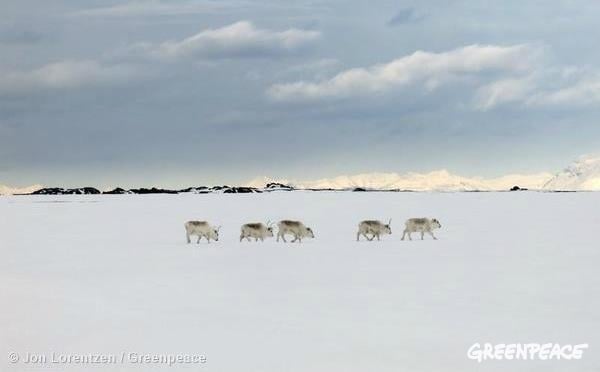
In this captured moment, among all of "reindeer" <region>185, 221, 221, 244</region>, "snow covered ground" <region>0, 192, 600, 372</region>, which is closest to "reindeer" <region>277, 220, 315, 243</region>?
"snow covered ground" <region>0, 192, 600, 372</region>

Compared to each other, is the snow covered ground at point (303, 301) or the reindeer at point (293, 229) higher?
the reindeer at point (293, 229)

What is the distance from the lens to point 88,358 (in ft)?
29.6

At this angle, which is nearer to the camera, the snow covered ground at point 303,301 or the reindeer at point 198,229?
the snow covered ground at point 303,301

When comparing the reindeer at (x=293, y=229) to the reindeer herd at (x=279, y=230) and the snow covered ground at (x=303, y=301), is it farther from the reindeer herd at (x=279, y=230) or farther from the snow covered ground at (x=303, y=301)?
the snow covered ground at (x=303, y=301)

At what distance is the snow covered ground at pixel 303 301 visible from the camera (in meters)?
9.17

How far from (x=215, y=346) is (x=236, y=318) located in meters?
1.61

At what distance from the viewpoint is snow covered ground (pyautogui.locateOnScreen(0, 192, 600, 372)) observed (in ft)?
30.1

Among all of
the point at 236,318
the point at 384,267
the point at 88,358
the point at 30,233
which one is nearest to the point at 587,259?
the point at 384,267

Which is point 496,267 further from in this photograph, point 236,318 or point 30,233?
point 30,233

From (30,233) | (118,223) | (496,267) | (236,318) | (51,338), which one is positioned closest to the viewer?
(51,338)

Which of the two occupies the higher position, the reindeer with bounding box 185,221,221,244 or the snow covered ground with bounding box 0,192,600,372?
the reindeer with bounding box 185,221,221,244

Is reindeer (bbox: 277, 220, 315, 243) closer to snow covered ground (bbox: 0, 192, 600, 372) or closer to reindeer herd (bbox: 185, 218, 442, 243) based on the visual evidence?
reindeer herd (bbox: 185, 218, 442, 243)

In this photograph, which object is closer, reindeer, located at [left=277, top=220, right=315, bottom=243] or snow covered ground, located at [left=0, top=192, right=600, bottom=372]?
snow covered ground, located at [left=0, top=192, right=600, bottom=372]

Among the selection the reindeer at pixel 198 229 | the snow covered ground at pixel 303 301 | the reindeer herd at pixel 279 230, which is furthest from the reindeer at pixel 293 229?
the reindeer at pixel 198 229
